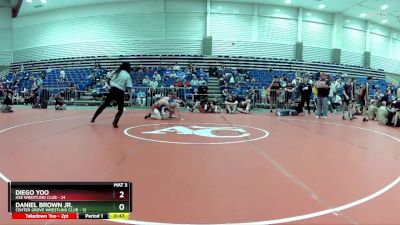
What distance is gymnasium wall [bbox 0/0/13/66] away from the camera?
26594 millimetres

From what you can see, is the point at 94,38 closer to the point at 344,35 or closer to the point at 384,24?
the point at 344,35

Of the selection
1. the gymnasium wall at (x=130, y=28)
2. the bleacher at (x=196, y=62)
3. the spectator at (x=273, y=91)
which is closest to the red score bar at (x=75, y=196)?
the spectator at (x=273, y=91)

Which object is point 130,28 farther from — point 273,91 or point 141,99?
point 273,91

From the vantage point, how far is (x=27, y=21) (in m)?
26.2

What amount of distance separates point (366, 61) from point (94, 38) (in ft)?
76.0

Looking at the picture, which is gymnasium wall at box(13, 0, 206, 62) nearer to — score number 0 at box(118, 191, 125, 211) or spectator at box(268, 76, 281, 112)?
spectator at box(268, 76, 281, 112)

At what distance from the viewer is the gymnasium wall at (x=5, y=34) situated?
1047 inches

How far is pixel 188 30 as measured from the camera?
73.9 feet

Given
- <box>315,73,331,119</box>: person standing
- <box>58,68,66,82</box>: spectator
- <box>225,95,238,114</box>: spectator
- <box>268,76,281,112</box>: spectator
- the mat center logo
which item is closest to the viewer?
the mat center logo

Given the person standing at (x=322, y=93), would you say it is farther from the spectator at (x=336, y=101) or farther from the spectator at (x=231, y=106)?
the spectator at (x=336, y=101)

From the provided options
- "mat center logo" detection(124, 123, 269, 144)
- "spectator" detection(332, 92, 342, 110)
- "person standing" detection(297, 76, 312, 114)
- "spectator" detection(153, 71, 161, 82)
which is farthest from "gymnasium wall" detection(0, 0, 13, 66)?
"spectator" detection(332, 92, 342, 110)

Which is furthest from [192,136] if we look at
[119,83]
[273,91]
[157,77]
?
[157,77]

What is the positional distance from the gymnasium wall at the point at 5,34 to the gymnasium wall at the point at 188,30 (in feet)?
6.84

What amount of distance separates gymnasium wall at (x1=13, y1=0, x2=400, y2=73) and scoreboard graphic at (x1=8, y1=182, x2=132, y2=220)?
2108 cm
